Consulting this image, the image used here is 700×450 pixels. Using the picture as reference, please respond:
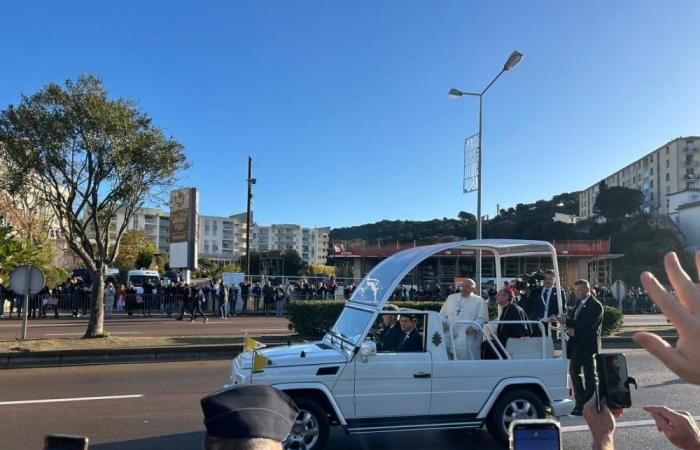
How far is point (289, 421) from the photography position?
5.87 feet

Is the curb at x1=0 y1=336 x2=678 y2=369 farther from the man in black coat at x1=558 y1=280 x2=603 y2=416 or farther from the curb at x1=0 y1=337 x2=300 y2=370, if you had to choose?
the man in black coat at x1=558 y1=280 x2=603 y2=416

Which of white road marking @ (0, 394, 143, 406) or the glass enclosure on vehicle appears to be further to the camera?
white road marking @ (0, 394, 143, 406)

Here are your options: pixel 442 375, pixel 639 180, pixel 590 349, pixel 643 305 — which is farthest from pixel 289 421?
pixel 639 180

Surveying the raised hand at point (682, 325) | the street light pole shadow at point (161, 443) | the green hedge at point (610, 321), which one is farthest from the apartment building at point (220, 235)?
the raised hand at point (682, 325)

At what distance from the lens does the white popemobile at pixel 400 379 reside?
6.11m

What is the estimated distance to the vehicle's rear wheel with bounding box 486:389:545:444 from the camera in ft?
21.8

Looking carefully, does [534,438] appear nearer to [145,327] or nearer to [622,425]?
[622,425]

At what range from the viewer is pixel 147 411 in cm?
805

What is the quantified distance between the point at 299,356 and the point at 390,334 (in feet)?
3.49

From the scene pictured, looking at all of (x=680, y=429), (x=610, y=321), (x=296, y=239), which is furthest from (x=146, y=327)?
(x=296, y=239)

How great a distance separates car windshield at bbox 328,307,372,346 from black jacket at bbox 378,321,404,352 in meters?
0.24

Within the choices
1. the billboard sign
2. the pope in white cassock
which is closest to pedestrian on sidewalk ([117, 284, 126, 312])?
the billboard sign

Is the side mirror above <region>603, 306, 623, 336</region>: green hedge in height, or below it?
above

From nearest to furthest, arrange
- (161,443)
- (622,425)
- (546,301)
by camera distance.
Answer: (161,443) < (622,425) < (546,301)
